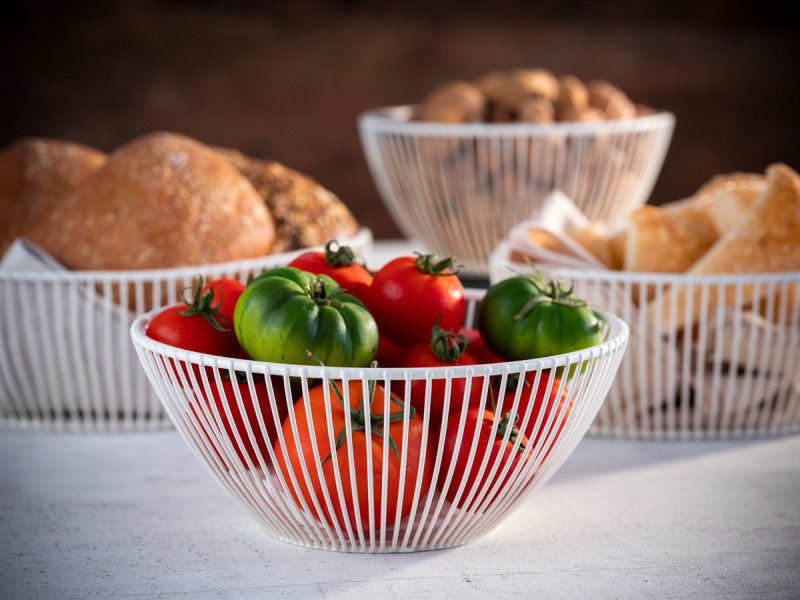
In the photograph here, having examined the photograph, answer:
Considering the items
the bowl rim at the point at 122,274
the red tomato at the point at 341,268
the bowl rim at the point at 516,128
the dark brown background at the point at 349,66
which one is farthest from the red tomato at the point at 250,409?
the dark brown background at the point at 349,66

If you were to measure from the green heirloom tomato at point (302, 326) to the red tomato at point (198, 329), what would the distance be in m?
0.05

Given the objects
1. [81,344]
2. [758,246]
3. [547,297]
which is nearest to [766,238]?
[758,246]

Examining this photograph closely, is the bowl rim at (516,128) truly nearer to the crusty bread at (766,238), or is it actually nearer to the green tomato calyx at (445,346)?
the crusty bread at (766,238)

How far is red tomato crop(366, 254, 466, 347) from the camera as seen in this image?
698mm

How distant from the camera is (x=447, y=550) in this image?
2.37 feet

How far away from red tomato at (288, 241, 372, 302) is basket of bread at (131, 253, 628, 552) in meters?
0.01

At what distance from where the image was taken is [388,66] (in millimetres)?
2195

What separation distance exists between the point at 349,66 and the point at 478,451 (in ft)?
5.46

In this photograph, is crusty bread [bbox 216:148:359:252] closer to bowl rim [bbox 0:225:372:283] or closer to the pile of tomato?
bowl rim [bbox 0:225:372:283]

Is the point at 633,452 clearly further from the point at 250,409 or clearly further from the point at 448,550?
the point at 250,409

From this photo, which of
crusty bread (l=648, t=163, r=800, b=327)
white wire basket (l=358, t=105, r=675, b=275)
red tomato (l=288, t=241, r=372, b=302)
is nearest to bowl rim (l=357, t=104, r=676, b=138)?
white wire basket (l=358, t=105, r=675, b=275)

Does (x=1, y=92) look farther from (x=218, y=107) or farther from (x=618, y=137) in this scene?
(x=618, y=137)

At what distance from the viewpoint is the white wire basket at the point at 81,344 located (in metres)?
0.98

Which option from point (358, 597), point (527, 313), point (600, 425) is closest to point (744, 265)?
point (600, 425)
